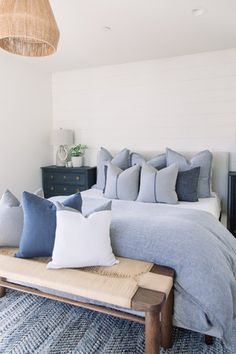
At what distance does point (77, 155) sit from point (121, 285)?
3.06m

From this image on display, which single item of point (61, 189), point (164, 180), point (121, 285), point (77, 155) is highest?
point (77, 155)

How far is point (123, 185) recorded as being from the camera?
315cm

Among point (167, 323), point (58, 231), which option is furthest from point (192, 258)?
point (58, 231)

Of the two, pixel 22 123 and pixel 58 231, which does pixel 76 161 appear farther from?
pixel 58 231

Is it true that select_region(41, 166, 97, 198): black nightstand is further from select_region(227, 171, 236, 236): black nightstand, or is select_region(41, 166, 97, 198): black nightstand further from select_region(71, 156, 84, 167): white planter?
select_region(227, 171, 236, 236): black nightstand

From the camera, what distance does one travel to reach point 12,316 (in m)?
2.00

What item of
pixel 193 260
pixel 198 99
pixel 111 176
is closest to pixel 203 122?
pixel 198 99

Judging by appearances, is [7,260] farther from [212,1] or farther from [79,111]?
[79,111]

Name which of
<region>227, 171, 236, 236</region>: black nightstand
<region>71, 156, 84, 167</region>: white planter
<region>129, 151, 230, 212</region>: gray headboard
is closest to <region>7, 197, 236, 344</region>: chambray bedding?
<region>227, 171, 236, 236</region>: black nightstand

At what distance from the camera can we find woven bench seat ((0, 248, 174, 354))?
1390 millimetres

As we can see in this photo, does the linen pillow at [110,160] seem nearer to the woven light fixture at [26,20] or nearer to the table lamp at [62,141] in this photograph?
the table lamp at [62,141]

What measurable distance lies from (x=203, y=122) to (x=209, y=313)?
106 inches

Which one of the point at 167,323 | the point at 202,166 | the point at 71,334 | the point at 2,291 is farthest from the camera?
the point at 202,166

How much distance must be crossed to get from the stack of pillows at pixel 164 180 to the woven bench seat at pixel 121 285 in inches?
51.2
